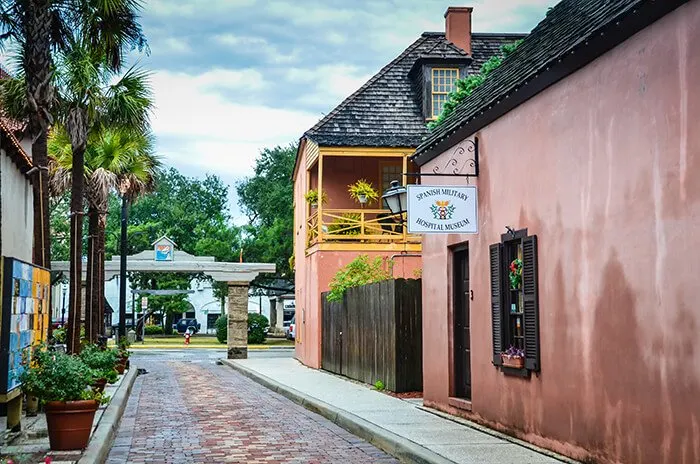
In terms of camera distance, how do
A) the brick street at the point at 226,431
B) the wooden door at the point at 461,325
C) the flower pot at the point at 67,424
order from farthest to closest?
the wooden door at the point at 461,325
the brick street at the point at 226,431
the flower pot at the point at 67,424

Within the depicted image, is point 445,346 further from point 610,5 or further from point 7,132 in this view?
point 7,132

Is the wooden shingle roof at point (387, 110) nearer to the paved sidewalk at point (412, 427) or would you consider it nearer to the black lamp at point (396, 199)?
the paved sidewalk at point (412, 427)

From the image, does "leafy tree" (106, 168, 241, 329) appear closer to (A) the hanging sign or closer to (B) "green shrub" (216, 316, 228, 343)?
(B) "green shrub" (216, 316, 228, 343)

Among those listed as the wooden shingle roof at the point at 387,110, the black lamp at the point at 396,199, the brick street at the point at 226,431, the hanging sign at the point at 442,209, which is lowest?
the brick street at the point at 226,431

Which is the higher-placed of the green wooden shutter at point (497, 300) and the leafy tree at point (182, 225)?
the leafy tree at point (182, 225)

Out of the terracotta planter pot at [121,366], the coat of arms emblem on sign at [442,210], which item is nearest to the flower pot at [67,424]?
the coat of arms emblem on sign at [442,210]

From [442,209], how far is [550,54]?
2.47 m

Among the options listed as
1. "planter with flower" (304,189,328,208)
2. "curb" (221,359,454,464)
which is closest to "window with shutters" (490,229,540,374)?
"curb" (221,359,454,464)

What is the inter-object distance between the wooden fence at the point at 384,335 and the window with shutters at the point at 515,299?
5.55m

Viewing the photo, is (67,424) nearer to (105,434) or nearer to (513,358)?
→ (105,434)

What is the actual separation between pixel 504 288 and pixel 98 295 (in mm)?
14973

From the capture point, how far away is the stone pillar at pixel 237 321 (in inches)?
1330

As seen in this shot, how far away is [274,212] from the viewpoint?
58188mm

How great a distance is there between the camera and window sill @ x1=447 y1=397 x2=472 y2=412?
1233 centimetres
